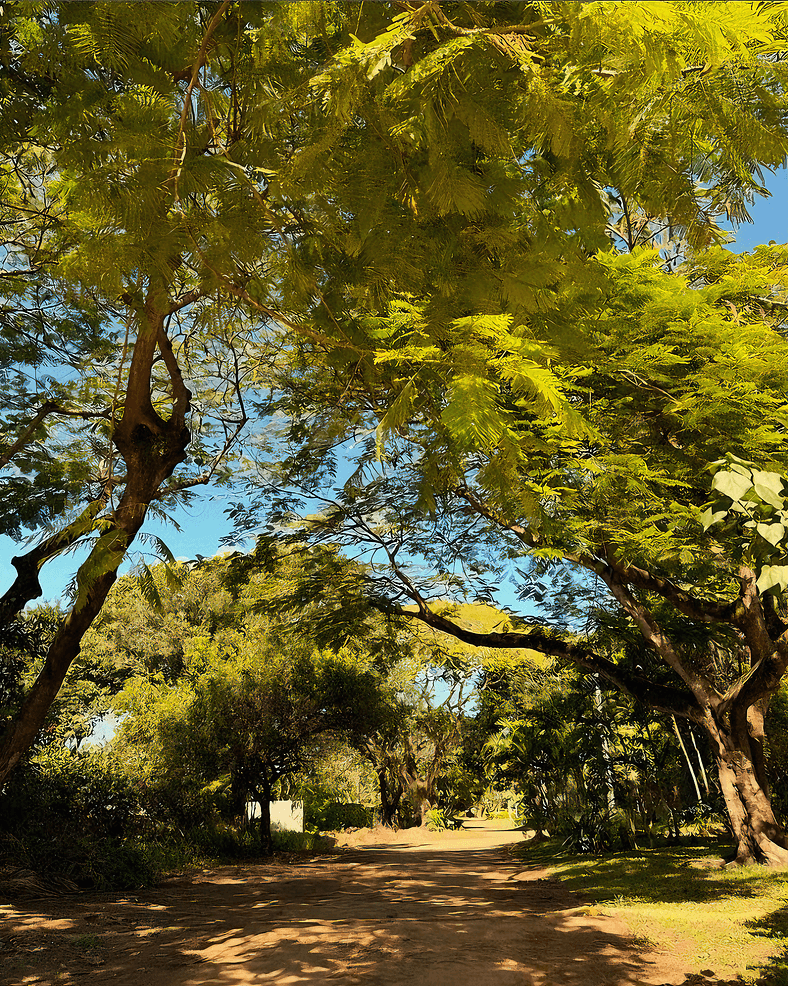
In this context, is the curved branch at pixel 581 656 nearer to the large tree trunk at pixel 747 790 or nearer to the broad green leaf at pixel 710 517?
the large tree trunk at pixel 747 790

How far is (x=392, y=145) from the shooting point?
8.02 ft

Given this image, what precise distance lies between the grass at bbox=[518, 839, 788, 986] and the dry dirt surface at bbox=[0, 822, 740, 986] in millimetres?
273

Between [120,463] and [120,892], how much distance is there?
239 inches

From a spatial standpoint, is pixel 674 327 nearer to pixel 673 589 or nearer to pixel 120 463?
pixel 673 589

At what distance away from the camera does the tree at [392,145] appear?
191 cm

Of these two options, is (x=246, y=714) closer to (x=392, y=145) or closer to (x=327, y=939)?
(x=327, y=939)

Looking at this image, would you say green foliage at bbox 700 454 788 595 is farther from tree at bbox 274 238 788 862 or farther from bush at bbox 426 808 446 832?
Answer: bush at bbox 426 808 446 832

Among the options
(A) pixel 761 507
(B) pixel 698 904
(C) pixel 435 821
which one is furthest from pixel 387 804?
(A) pixel 761 507

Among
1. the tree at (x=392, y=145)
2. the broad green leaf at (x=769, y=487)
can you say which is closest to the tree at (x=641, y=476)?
the broad green leaf at (x=769, y=487)

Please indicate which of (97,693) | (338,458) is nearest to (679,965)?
(338,458)

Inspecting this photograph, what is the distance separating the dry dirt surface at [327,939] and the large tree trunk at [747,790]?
2.48 m

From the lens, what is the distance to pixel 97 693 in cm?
1502

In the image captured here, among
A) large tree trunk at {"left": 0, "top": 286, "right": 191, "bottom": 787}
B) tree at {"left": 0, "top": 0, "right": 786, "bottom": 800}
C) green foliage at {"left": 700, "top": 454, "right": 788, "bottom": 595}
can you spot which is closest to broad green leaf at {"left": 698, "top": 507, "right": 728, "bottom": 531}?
green foliage at {"left": 700, "top": 454, "right": 788, "bottom": 595}

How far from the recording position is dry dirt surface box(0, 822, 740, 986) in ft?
16.0
